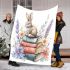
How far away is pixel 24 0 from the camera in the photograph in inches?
449

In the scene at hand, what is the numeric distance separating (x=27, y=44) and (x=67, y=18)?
319 cm

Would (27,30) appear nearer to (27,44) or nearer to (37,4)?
(27,44)

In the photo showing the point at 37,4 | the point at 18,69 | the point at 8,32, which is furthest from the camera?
the point at 37,4

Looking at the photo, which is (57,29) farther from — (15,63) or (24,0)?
(24,0)

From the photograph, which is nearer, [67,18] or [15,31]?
[15,31]

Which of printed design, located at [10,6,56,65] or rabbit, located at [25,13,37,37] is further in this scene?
rabbit, located at [25,13,37,37]

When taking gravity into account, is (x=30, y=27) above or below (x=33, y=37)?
above

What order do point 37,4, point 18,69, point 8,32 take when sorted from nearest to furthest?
point 18,69 → point 8,32 → point 37,4

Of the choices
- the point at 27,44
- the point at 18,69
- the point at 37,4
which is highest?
the point at 37,4

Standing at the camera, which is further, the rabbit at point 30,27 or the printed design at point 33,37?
the rabbit at point 30,27

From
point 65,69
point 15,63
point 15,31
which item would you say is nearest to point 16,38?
point 15,31

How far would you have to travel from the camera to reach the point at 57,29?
8492 millimetres

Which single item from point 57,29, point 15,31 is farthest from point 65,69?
point 15,31

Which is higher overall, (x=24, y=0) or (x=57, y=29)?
(x=24, y=0)
